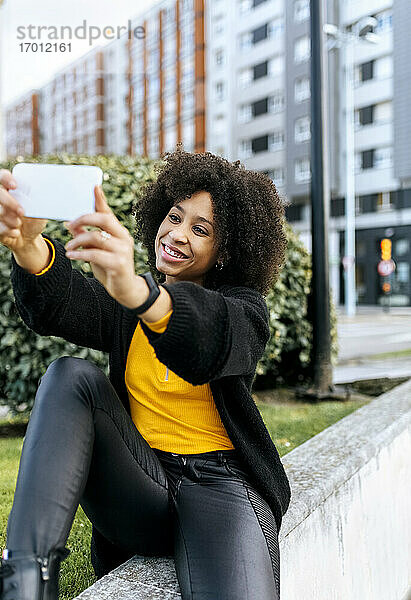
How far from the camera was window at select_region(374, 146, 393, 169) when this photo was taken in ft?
111

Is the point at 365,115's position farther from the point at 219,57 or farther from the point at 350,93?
the point at 219,57

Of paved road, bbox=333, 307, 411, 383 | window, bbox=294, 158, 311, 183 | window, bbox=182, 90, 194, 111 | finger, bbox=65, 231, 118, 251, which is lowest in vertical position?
paved road, bbox=333, 307, 411, 383

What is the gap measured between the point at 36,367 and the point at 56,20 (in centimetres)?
203

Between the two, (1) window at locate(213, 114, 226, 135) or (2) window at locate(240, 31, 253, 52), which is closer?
(2) window at locate(240, 31, 253, 52)

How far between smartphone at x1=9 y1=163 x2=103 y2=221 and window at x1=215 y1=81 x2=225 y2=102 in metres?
45.1

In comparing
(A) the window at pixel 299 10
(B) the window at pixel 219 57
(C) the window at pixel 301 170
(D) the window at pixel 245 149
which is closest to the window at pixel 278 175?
(C) the window at pixel 301 170

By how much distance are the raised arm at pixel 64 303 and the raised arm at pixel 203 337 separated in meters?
0.40

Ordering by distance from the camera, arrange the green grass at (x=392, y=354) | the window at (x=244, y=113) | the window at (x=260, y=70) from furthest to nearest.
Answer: the window at (x=244, y=113) < the window at (x=260, y=70) < the green grass at (x=392, y=354)

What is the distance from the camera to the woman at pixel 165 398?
1.47 m

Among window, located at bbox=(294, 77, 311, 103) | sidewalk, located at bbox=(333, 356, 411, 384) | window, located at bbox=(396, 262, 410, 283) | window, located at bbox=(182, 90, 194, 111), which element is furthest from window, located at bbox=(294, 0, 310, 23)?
sidewalk, located at bbox=(333, 356, 411, 384)

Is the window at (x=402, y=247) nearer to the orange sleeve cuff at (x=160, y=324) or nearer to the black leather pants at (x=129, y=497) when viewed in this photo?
the black leather pants at (x=129, y=497)

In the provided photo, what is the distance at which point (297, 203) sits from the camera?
38.1 meters

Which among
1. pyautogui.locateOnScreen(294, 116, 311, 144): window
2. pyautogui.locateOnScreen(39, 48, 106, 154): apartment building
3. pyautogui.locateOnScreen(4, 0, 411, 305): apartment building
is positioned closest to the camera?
pyautogui.locateOnScreen(4, 0, 411, 305): apartment building

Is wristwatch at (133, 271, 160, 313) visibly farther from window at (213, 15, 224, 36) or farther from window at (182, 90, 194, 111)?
window at (182, 90, 194, 111)
